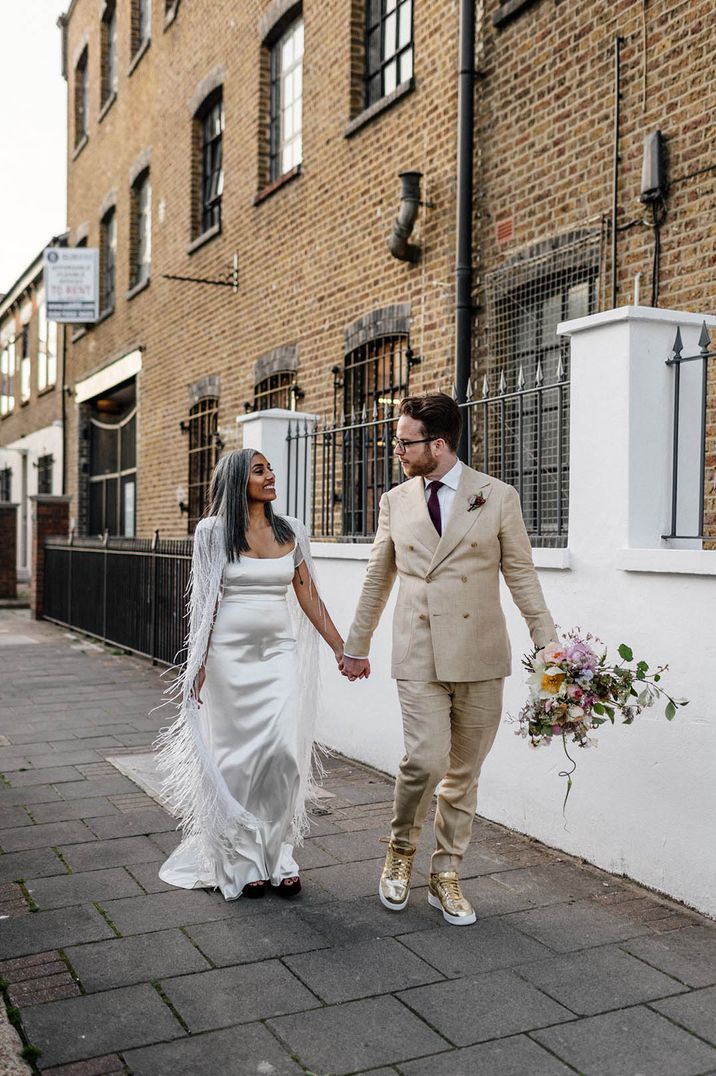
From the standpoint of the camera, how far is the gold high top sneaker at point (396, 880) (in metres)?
4.31

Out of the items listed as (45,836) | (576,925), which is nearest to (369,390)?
(45,836)

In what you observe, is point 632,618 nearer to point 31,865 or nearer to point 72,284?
point 31,865

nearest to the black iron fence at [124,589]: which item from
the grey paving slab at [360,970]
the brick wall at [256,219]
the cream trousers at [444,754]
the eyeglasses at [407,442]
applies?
the brick wall at [256,219]

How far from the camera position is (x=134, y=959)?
3795mm

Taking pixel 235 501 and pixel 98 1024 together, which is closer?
pixel 98 1024

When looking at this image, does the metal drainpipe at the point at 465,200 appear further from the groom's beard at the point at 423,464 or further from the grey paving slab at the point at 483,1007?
the grey paving slab at the point at 483,1007

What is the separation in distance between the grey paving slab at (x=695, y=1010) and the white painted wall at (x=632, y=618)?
0.74 m

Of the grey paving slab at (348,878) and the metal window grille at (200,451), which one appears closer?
the grey paving slab at (348,878)

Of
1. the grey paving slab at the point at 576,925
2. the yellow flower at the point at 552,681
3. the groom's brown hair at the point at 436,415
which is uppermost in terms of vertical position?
the groom's brown hair at the point at 436,415

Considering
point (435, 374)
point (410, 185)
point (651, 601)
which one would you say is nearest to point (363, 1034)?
point (651, 601)

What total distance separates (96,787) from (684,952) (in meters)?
3.66

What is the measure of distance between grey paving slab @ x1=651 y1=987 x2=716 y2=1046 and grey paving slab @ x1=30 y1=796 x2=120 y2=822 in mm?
3269

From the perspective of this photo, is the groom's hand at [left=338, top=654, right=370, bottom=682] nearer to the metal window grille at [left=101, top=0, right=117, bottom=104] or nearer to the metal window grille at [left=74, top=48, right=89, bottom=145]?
the metal window grille at [left=101, top=0, right=117, bottom=104]

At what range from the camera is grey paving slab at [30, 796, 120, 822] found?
5.71m
